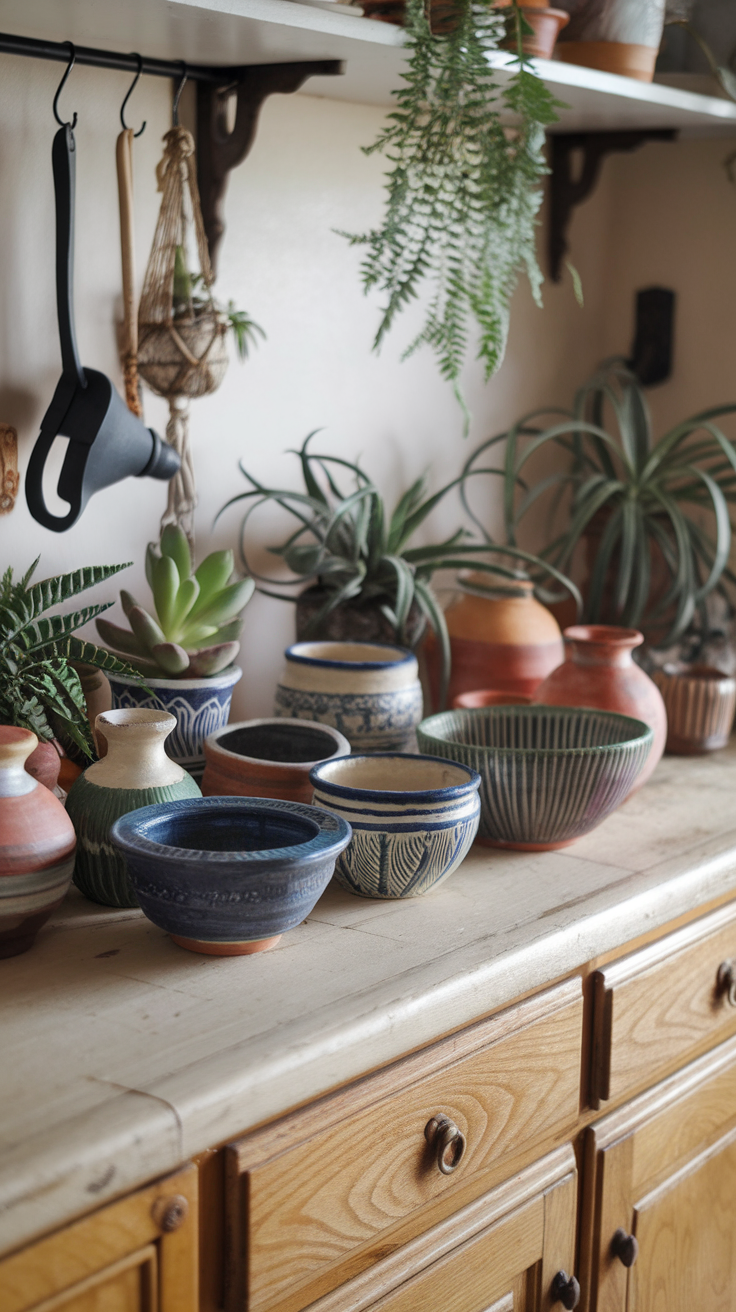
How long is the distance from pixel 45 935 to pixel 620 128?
1.39m

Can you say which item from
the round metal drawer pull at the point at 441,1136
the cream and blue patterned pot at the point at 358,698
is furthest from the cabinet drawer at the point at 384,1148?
the cream and blue patterned pot at the point at 358,698

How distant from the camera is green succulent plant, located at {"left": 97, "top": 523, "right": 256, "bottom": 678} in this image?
1.12m

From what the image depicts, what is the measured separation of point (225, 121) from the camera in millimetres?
1304

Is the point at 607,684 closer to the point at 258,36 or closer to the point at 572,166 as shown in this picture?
the point at 258,36

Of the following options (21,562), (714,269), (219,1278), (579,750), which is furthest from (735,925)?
(714,269)

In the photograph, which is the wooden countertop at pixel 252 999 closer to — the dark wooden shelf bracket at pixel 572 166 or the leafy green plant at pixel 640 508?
the leafy green plant at pixel 640 508

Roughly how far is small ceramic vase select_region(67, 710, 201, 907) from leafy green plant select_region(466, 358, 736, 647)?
81 centimetres

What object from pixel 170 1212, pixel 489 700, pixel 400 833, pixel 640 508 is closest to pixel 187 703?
pixel 400 833

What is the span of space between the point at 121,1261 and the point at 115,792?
14.6 inches

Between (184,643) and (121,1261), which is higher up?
(184,643)

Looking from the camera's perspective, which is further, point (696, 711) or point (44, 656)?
point (696, 711)

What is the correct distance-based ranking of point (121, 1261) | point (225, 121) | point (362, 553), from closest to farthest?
point (121, 1261) → point (225, 121) → point (362, 553)

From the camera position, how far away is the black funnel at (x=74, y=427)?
1126 mm

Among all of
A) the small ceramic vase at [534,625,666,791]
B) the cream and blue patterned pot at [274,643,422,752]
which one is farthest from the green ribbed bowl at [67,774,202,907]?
the small ceramic vase at [534,625,666,791]
